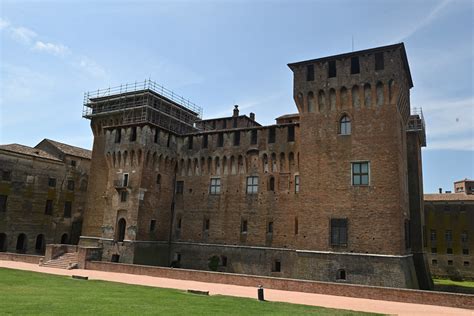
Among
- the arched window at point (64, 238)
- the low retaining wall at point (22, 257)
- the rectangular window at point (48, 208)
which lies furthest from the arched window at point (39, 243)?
the low retaining wall at point (22, 257)

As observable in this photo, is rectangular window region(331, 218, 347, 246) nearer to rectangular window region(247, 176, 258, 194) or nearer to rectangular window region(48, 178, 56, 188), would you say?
rectangular window region(247, 176, 258, 194)

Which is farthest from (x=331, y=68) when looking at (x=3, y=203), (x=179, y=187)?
(x=3, y=203)

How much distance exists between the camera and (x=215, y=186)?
35.1 meters

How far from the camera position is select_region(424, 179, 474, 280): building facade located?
176 feet

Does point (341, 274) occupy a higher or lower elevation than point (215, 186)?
lower

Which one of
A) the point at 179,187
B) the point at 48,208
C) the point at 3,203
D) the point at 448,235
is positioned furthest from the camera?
the point at 448,235

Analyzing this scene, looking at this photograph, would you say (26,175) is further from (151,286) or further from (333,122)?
(333,122)

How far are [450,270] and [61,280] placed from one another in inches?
2040

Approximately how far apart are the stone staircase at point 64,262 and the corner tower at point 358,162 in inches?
718

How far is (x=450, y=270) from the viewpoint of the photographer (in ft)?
177

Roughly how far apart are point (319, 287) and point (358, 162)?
9.29 m

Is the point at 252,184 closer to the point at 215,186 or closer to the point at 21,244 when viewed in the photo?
the point at 215,186

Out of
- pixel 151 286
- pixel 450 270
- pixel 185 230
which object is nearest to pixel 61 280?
pixel 151 286

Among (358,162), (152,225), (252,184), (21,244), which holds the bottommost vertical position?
(21,244)
